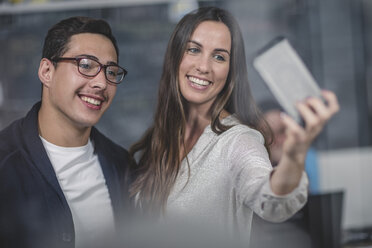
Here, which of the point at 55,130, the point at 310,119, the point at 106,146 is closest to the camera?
the point at 310,119

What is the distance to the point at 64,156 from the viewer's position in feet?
3.33

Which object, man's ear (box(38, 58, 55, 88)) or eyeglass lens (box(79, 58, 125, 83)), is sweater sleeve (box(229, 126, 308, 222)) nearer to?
eyeglass lens (box(79, 58, 125, 83))

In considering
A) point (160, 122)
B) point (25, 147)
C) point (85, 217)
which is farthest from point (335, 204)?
point (25, 147)

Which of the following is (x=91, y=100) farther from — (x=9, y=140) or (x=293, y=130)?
(x=293, y=130)

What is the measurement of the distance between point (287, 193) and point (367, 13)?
234 centimetres

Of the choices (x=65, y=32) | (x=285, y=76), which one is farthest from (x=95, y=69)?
(x=285, y=76)

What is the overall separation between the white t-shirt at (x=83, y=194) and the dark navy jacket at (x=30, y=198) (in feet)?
0.16

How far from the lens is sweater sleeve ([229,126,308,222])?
0.68m

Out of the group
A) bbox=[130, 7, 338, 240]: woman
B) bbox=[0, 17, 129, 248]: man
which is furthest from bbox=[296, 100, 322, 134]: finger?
bbox=[0, 17, 129, 248]: man

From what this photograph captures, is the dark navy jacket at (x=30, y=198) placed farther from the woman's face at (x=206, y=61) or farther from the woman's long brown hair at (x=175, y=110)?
the woman's face at (x=206, y=61)

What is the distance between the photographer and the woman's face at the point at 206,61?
100 centimetres

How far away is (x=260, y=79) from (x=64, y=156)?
58 cm

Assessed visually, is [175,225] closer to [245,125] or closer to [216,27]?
[245,125]

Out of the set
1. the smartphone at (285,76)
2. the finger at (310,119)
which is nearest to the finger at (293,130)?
the finger at (310,119)
